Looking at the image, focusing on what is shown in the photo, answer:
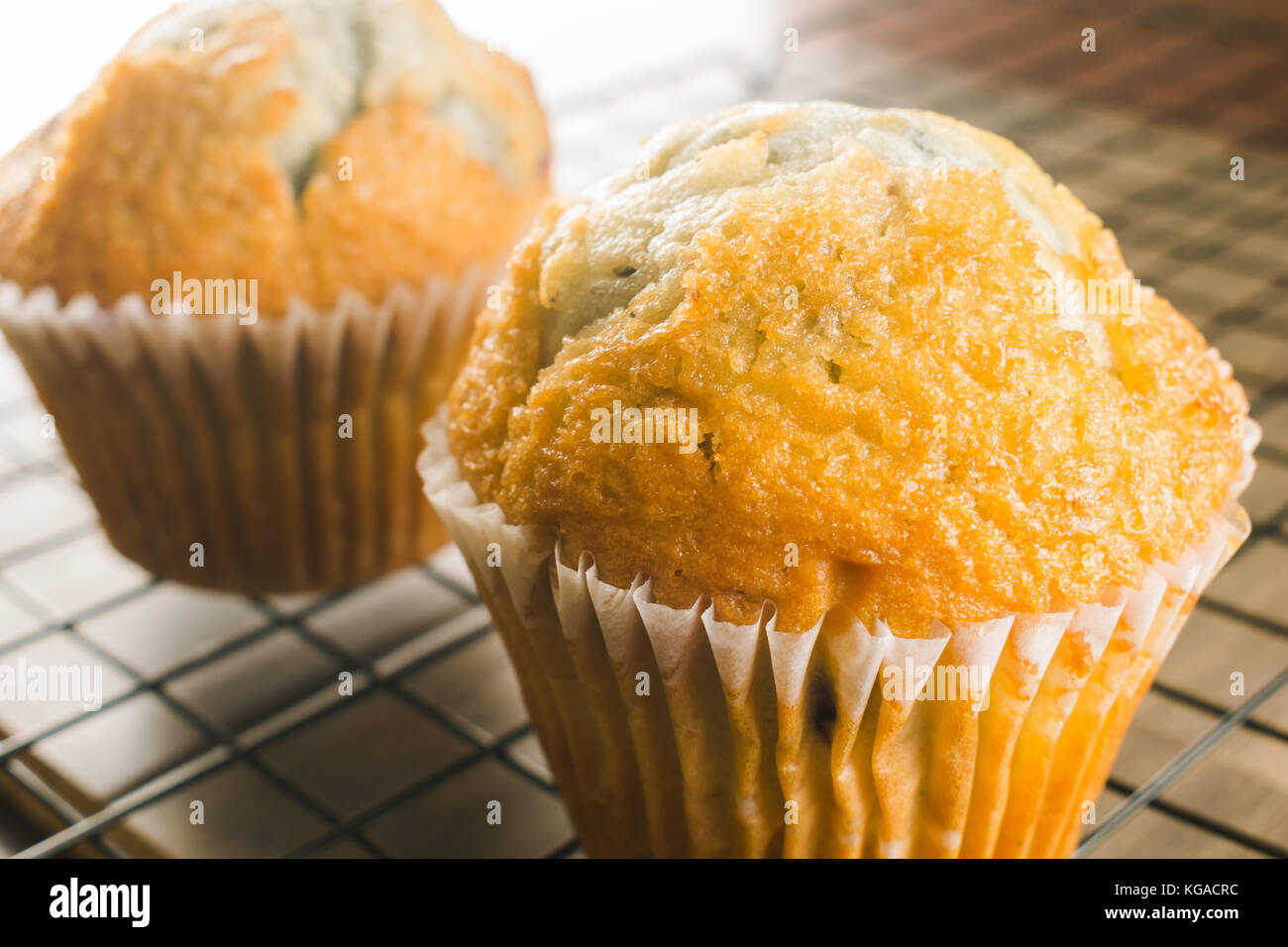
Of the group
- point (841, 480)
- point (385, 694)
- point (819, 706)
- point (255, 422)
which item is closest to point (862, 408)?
point (841, 480)

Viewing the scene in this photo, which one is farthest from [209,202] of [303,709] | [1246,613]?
[1246,613]

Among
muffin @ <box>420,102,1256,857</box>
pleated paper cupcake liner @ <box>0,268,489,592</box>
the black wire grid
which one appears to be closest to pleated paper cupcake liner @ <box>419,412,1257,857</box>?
muffin @ <box>420,102,1256,857</box>

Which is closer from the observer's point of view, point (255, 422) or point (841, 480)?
point (841, 480)

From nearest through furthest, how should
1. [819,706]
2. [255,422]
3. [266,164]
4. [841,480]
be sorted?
[841,480]
[819,706]
[266,164]
[255,422]

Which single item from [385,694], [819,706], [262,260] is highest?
[262,260]

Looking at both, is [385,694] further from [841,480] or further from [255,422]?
[841,480]

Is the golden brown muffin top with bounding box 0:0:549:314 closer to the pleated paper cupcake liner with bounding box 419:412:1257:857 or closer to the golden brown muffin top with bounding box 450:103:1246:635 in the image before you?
the pleated paper cupcake liner with bounding box 419:412:1257:857
